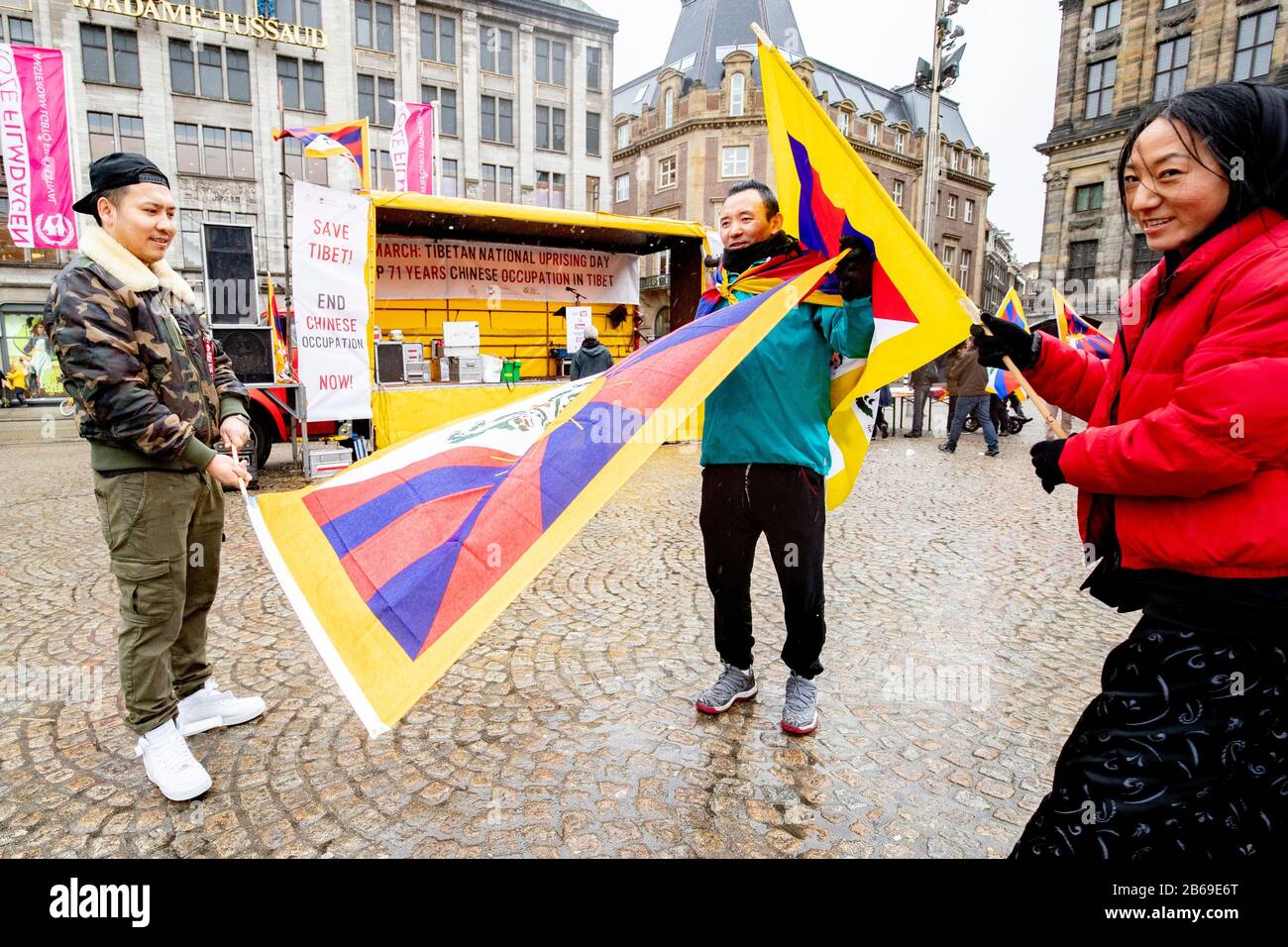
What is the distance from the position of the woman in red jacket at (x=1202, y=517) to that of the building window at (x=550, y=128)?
37.6 metres

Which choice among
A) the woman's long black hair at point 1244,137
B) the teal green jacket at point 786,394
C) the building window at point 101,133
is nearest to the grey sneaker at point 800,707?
the teal green jacket at point 786,394

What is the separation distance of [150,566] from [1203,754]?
3023mm

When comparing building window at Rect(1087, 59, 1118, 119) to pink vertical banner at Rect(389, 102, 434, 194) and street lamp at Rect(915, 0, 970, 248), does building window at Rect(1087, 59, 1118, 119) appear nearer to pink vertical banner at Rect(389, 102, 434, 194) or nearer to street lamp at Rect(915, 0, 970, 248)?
street lamp at Rect(915, 0, 970, 248)

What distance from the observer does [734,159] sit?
39.4 metres

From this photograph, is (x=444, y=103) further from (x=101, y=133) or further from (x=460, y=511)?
(x=460, y=511)

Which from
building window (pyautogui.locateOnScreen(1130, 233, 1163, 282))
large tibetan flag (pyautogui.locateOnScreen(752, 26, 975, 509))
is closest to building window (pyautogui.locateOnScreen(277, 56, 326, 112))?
large tibetan flag (pyautogui.locateOnScreen(752, 26, 975, 509))

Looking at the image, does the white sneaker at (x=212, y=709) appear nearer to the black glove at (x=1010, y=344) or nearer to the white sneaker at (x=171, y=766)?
the white sneaker at (x=171, y=766)

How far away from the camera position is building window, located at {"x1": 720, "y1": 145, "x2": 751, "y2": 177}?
39125 millimetres

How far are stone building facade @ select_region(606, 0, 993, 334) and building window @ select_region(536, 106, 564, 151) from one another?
10.3 feet

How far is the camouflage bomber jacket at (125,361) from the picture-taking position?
2.33 meters

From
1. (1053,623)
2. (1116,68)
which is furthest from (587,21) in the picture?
(1053,623)
